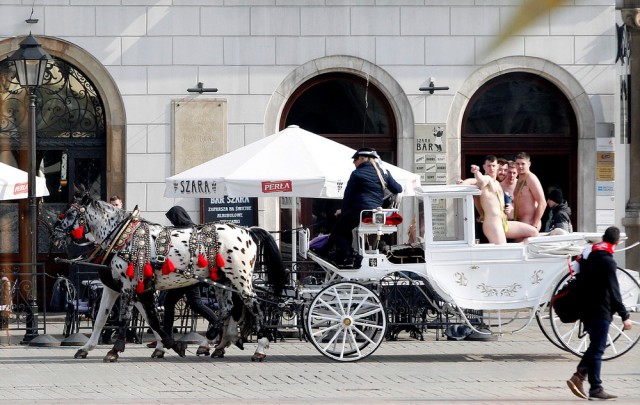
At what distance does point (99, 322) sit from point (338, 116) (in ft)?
23.9

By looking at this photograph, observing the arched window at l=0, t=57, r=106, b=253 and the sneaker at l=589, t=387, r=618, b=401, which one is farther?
the arched window at l=0, t=57, r=106, b=253

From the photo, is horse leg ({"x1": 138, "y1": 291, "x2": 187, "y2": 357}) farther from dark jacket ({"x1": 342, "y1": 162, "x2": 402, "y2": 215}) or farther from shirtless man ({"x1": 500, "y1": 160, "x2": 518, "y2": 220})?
shirtless man ({"x1": 500, "y1": 160, "x2": 518, "y2": 220})

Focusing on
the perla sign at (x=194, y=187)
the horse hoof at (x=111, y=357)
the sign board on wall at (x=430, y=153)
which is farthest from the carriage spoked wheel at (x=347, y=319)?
the sign board on wall at (x=430, y=153)

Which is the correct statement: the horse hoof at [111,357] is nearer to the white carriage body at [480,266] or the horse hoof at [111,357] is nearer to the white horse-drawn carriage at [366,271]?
the white horse-drawn carriage at [366,271]

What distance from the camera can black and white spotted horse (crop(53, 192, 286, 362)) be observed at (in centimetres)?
1080

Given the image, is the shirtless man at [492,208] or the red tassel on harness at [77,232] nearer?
the shirtless man at [492,208]

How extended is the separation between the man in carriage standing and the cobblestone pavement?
18 cm

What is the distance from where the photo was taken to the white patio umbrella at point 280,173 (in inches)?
491

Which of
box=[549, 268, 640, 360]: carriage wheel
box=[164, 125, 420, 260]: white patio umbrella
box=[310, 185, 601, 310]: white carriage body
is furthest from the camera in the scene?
box=[164, 125, 420, 260]: white patio umbrella

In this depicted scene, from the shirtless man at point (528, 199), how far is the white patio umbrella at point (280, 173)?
5.23ft

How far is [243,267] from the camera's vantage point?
10.9 metres

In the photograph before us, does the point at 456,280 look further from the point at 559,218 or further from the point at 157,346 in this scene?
the point at 157,346

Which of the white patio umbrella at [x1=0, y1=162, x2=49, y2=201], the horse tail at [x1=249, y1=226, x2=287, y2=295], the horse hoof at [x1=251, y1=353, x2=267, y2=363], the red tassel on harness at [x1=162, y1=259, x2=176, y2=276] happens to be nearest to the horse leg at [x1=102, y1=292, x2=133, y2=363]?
the red tassel on harness at [x1=162, y1=259, x2=176, y2=276]

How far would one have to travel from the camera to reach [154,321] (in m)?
10.9
